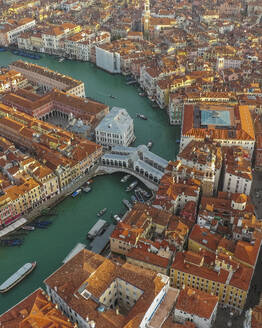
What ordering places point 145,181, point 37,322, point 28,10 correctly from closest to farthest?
A: point 37,322 → point 145,181 → point 28,10

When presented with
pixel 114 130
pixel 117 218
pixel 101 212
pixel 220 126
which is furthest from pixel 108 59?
pixel 117 218

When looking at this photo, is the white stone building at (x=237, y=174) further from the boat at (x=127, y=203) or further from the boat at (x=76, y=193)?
the boat at (x=76, y=193)

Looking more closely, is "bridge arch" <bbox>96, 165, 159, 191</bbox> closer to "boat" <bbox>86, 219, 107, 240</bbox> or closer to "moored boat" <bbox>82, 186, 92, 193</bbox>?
"moored boat" <bbox>82, 186, 92, 193</bbox>

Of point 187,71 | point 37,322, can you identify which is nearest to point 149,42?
point 187,71

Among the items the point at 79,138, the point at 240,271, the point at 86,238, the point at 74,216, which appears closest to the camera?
the point at 240,271

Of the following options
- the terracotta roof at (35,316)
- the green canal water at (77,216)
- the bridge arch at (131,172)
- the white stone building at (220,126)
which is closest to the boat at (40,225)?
the green canal water at (77,216)

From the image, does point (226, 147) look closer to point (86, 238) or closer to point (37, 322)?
point (86, 238)
